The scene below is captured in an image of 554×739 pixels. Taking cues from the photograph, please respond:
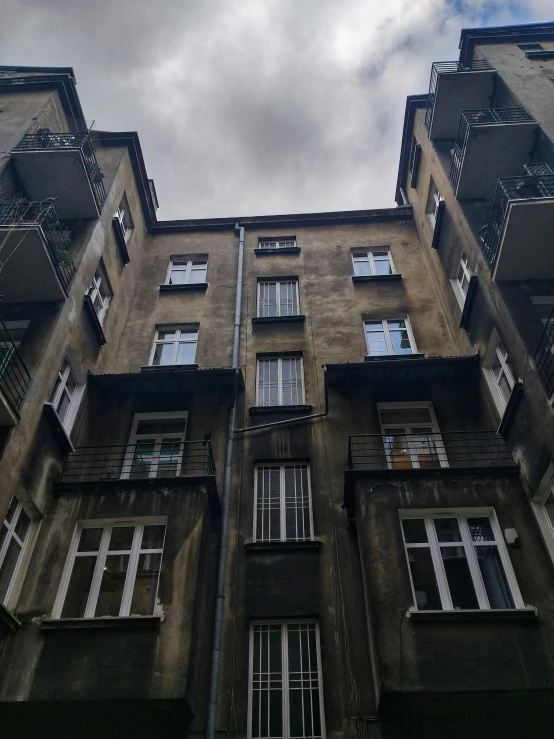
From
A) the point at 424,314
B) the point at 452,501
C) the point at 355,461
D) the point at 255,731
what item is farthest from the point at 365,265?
the point at 255,731

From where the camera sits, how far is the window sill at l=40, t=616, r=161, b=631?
9.81m

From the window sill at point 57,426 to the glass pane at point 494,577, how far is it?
9411 mm

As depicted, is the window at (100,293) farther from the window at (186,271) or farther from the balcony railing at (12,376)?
the balcony railing at (12,376)

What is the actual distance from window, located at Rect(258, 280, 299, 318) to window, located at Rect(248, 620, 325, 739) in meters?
10.2

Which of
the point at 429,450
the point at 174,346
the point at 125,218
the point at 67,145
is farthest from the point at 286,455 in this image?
the point at 125,218

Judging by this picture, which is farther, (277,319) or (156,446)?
(277,319)

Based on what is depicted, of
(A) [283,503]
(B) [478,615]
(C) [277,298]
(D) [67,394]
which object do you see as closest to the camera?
(B) [478,615]

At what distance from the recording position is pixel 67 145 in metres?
16.0

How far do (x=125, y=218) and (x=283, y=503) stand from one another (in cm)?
1329

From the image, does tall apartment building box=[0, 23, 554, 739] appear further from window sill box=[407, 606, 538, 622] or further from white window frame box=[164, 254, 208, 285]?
white window frame box=[164, 254, 208, 285]

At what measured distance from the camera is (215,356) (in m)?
17.2

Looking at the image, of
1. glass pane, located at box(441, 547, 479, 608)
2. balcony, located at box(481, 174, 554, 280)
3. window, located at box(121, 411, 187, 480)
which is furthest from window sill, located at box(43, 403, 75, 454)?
balcony, located at box(481, 174, 554, 280)

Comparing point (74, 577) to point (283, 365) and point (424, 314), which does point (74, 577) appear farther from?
point (424, 314)

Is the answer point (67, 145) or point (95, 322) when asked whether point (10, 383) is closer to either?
point (95, 322)
